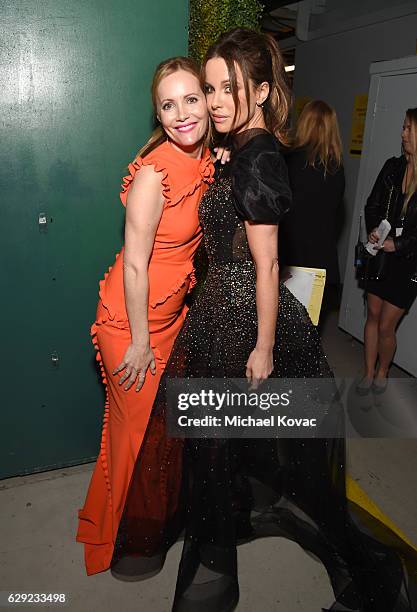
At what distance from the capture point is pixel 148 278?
1.78 m

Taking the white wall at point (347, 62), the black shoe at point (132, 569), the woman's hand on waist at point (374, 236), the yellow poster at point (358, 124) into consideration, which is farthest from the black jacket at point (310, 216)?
the yellow poster at point (358, 124)

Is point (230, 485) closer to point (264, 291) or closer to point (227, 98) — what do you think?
point (264, 291)

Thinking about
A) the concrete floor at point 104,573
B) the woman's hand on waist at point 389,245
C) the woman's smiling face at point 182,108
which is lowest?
the concrete floor at point 104,573

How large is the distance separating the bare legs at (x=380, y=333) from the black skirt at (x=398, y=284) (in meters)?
0.06

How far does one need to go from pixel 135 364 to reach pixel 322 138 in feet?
7.21

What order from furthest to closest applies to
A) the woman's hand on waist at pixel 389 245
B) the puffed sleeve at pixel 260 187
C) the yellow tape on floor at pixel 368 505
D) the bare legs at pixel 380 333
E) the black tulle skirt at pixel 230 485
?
the bare legs at pixel 380 333
the woman's hand on waist at pixel 389 245
the yellow tape on floor at pixel 368 505
the black tulle skirt at pixel 230 485
the puffed sleeve at pixel 260 187

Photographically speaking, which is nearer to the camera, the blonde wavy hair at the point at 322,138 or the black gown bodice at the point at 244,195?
the black gown bodice at the point at 244,195

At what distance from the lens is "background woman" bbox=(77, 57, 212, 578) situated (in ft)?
5.39

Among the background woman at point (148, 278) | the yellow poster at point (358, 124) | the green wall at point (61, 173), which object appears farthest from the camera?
the yellow poster at point (358, 124)

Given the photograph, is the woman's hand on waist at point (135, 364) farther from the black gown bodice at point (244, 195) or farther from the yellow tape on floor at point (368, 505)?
the yellow tape on floor at point (368, 505)

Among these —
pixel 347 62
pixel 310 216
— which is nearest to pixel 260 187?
pixel 310 216

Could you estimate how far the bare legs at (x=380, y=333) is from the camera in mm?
3549

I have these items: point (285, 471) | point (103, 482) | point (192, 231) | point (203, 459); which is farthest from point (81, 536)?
point (192, 231)

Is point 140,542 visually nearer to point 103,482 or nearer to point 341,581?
point 103,482
